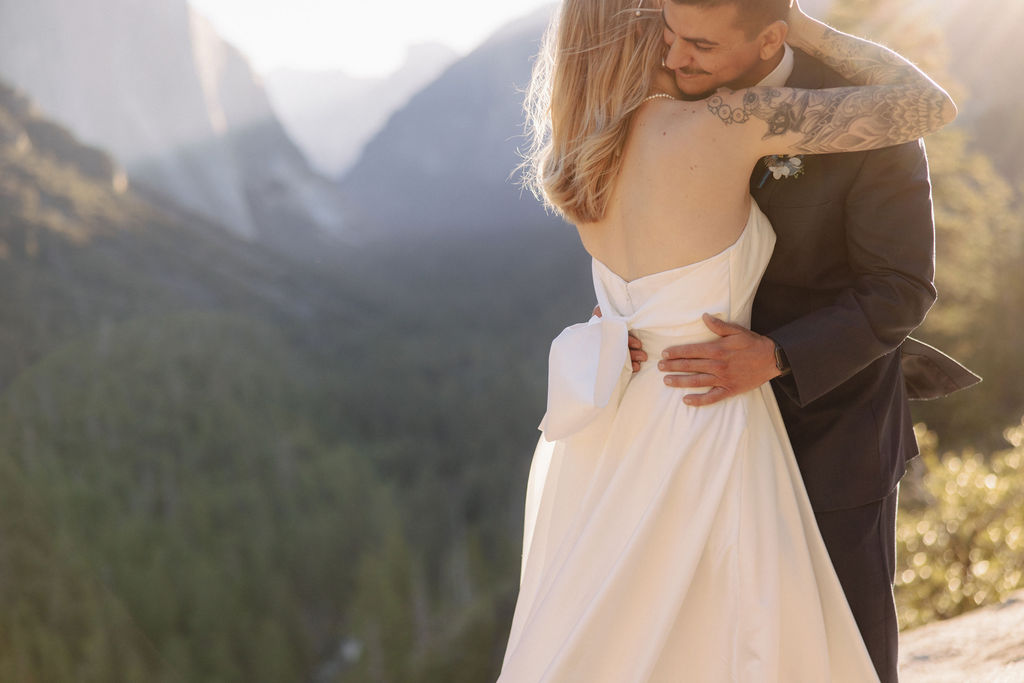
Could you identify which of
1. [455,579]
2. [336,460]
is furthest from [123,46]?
[455,579]

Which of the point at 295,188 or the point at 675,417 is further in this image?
the point at 295,188

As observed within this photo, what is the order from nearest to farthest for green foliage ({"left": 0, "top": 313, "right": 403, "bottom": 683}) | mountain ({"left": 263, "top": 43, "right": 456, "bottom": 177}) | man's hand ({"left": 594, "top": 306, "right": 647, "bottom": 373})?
man's hand ({"left": 594, "top": 306, "right": 647, "bottom": 373}) < green foliage ({"left": 0, "top": 313, "right": 403, "bottom": 683}) < mountain ({"left": 263, "top": 43, "right": 456, "bottom": 177})

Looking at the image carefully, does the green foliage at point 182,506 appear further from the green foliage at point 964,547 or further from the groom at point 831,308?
the groom at point 831,308

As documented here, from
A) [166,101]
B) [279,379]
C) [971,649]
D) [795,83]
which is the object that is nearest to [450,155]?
[166,101]

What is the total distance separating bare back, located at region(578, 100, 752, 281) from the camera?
153 cm

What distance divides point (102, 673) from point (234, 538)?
570 inches

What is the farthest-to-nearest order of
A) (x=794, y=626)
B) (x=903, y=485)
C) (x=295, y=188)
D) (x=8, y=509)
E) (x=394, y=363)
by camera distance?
(x=295, y=188) → (x=394, y=363) → (x=8, y=509) → (x=903, y=485) → (x=794, y=626)

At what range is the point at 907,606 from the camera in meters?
4.51

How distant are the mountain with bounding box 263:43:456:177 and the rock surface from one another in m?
163

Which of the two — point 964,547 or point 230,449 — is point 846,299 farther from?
point 230,449

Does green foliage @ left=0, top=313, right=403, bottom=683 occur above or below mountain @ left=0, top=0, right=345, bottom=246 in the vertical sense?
below

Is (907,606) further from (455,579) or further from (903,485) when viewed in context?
(455,579)

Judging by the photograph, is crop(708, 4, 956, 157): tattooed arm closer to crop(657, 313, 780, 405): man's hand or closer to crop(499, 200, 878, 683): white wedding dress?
crop(499, 200, 878, 683): white wedding dress

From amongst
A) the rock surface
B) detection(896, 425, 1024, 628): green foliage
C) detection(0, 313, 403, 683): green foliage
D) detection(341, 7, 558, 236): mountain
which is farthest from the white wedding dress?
detection(341, 7, 558, 236): mountain
